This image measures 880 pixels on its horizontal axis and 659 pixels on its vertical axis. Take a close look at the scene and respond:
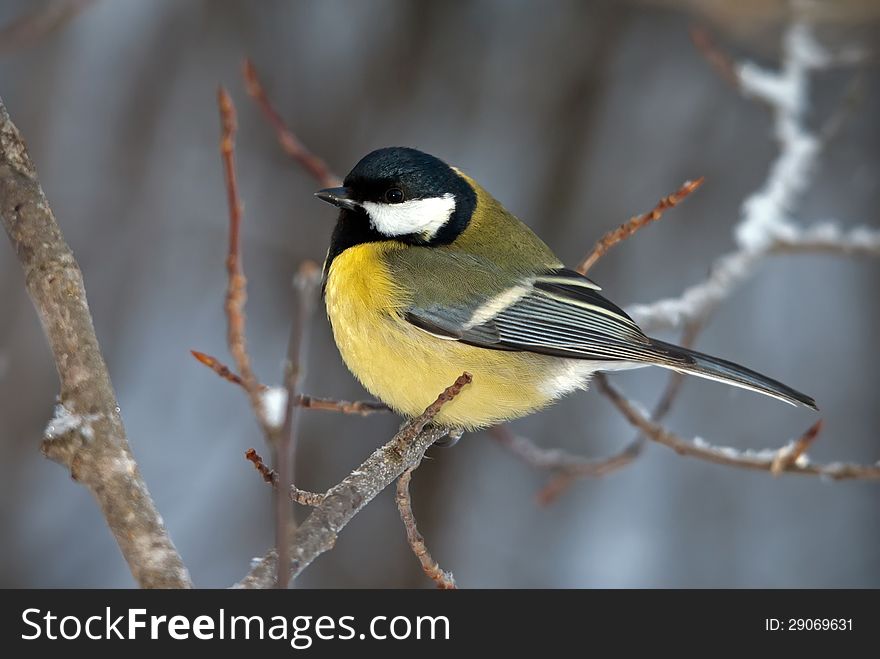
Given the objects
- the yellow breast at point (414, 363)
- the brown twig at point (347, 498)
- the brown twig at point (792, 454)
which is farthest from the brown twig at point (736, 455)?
the brown twig at point (347, 498)

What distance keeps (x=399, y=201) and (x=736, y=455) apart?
1.30 metres

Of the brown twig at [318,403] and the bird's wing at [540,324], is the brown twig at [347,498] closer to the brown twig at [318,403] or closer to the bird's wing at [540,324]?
the brown twig at [318,403]

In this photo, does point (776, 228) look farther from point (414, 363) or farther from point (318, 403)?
point (318, 403)

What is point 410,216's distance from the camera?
9.59ft

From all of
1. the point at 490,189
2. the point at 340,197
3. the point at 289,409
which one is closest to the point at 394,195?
the point at 340,197

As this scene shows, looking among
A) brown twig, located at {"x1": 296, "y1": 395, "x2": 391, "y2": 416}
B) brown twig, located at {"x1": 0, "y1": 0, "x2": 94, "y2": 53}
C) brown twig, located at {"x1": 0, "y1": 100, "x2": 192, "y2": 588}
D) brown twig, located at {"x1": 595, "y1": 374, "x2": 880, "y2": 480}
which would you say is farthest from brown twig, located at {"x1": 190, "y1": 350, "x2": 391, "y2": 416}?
brown twig, located at {"x1": 0, "y1": 0, "x2": 94, "y2": 53}

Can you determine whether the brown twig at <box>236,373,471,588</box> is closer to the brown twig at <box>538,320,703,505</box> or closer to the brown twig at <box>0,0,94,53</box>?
the brown twig at <box>538,320,703,505</box>

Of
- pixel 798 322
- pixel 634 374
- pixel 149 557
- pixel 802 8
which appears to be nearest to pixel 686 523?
pixel 634 374

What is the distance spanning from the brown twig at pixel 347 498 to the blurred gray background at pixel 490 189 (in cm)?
263

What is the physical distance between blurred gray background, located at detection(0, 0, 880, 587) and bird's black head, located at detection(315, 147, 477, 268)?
210 centimetres

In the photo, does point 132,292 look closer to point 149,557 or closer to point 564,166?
point 564,166

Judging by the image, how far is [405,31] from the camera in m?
5.20

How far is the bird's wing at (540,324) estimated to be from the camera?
274 centimetres

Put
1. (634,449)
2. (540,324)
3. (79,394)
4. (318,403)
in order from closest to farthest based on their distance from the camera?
1. (79,394)
2. (318,403)
3. (540,324)
4. (634,449)
